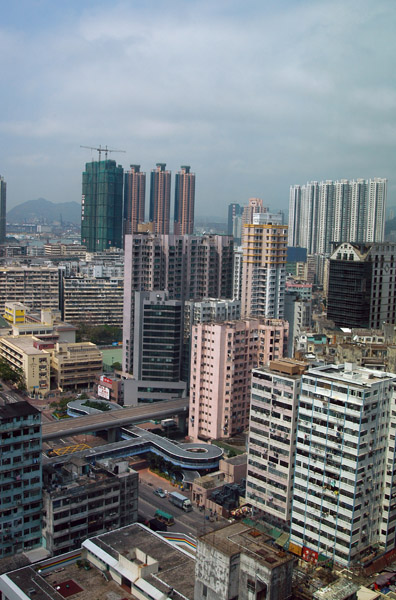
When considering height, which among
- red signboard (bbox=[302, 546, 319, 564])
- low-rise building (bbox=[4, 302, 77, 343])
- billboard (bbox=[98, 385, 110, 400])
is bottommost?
red signboard (bbox=[302, 546, 319, 564])

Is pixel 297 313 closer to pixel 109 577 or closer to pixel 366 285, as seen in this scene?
pixel 366 285

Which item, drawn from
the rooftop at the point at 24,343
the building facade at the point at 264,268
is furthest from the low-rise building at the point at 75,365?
the building facade at the point at 264,268

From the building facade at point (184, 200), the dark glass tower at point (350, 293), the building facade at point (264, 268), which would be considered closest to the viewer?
the building facade at point (264, 268)

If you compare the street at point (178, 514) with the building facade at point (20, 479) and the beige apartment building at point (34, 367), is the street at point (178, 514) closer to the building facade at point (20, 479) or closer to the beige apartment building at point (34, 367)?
the building facade at point (20, 479)

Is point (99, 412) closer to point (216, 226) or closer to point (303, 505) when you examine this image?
point (303, 505)

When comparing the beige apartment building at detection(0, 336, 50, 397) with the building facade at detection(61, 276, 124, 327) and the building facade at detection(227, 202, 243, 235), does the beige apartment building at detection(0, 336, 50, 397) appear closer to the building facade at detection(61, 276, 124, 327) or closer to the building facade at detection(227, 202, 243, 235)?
the building facade at detection(61, 276, 124, 327)

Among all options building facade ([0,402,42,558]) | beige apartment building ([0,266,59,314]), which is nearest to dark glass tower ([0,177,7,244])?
beige apartment building ([0,266,59,314])

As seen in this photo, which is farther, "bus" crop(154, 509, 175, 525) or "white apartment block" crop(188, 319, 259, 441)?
"white apartment block" crop(188, 319, 259, 441)
